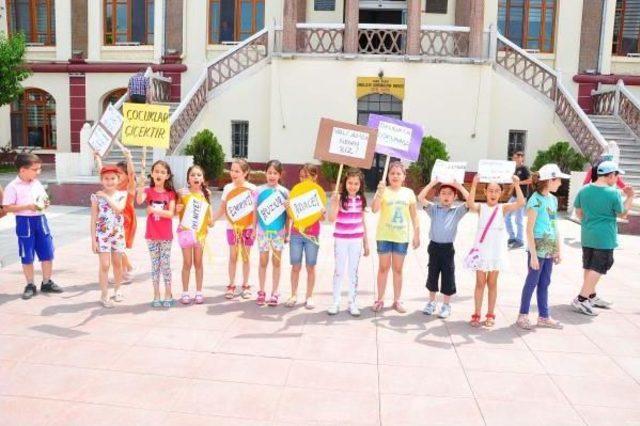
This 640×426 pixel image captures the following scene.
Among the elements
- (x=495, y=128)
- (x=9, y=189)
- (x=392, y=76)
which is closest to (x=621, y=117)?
(x=495, y=128)

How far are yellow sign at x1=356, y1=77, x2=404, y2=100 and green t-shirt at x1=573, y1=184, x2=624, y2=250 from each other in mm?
11120

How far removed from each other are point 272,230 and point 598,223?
12.3 ft

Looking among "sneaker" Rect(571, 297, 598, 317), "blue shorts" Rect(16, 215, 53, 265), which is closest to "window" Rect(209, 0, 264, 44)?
"blue shorts" Rect(16, 215, 53, 265)

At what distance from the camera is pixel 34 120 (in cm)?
2344

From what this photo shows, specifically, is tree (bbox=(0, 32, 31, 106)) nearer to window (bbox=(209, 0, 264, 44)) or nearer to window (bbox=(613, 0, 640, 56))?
window (bbox=(209, 0, 264, 44))

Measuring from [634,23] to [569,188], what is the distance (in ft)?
29.9

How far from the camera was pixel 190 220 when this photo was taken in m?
6.45

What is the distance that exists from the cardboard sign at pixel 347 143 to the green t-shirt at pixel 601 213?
2603 mm

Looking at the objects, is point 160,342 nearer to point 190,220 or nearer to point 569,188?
point 190,220

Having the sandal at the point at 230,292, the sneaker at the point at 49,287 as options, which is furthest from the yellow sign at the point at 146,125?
the sandal at the point at 230,292

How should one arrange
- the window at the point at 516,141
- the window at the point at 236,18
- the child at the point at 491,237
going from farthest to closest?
1. the window at the point at 236,18
2. the window at the point at 516,141
3. the child at the point at 491,237

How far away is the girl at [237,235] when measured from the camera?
259 inches

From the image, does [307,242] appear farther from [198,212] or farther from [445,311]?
[445,311]

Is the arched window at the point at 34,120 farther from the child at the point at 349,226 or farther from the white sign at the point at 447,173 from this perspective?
the white sign at the point at 447,173
